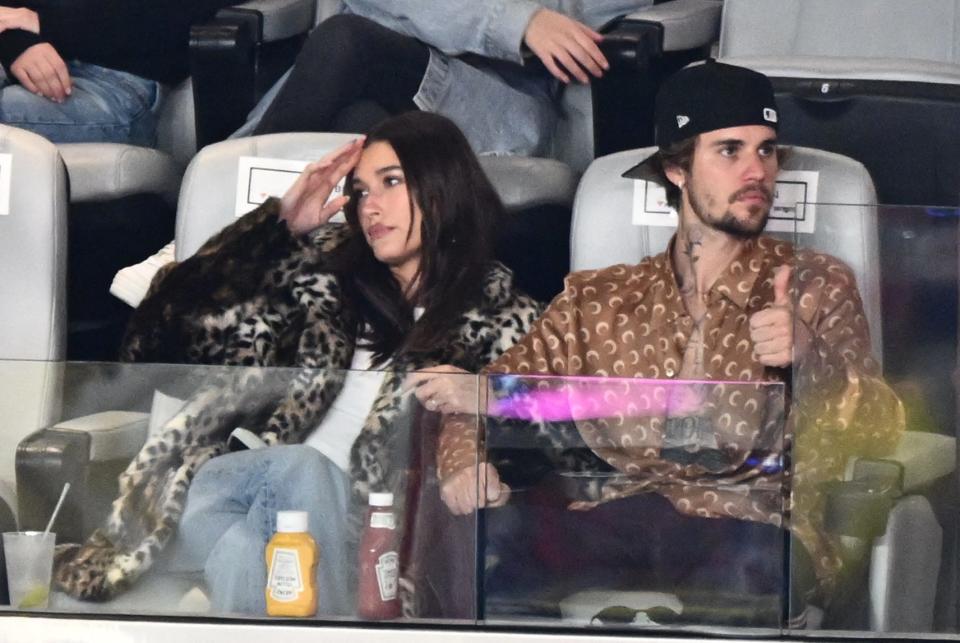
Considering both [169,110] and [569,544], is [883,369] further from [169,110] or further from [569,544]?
[169,110]

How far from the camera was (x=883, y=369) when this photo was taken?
202 cm

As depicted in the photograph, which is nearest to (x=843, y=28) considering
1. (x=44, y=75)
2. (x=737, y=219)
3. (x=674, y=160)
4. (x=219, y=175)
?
(x=674, y=160)

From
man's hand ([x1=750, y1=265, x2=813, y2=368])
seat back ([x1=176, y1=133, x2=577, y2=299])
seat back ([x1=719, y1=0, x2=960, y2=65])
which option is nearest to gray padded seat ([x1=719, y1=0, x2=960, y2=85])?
seat back ([x1=719, y1=0, x2=960, y2=65])

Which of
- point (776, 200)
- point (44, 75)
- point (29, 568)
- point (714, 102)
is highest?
point (44, 75)

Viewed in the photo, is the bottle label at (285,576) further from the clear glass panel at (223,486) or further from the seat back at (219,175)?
the seat back at (219,175)

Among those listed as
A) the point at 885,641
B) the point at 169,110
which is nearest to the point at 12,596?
the point at 885,641

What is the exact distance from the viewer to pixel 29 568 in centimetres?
212

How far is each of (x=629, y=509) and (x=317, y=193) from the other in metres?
1.13

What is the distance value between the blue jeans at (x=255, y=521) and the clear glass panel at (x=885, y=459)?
1.92 feet

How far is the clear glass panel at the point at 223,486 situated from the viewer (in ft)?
6.82

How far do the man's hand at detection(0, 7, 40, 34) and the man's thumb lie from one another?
1956 mm

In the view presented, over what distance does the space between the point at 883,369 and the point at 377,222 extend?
1.16 m

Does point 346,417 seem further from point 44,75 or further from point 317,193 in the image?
point 44,75

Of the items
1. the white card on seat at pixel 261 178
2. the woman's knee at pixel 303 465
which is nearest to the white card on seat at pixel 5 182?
the white card on seat at pixel 261 178
